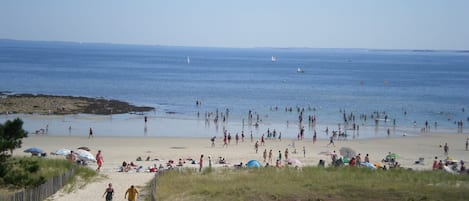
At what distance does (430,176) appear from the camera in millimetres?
27062

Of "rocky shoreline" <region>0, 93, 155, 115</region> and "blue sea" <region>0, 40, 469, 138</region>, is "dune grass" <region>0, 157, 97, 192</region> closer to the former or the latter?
"blue sea" <region>0, 40, 469, 138</region>

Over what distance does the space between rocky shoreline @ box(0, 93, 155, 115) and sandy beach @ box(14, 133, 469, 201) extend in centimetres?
1501

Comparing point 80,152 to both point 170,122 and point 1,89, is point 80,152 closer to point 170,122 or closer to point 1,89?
point 170,122

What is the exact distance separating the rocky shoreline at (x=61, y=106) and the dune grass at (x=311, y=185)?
3694 centimetres

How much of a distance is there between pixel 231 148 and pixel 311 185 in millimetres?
21393

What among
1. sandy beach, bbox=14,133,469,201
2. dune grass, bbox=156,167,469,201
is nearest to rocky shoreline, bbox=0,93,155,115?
sandy beach, bbox=14,133,469,201

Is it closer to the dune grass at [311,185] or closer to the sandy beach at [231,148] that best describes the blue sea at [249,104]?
the sandy beach at [231,148]

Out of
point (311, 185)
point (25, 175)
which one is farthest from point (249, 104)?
point (25, 175)

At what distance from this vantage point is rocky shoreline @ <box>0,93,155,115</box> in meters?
62.8

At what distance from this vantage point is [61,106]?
216 feet

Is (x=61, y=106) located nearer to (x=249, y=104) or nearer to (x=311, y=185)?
(x=249, y=104)

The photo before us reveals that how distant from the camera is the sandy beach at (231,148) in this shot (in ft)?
129

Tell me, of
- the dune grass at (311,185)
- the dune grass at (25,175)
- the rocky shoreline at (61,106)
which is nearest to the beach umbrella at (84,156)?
the dune grass at (25,175)

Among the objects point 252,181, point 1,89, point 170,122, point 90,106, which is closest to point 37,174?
point 252,181
